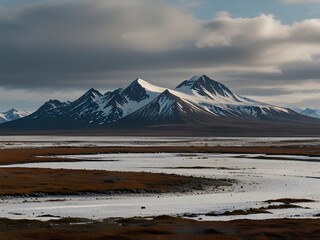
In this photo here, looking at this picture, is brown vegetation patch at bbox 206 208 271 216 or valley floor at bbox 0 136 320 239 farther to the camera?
brown vegetation patch at bbox 206 208 271 216

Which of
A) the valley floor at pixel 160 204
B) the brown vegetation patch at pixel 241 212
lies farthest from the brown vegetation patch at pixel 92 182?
the brown vegetation patch at pixel 241 212

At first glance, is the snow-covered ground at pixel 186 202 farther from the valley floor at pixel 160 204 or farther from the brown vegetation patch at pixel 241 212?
the brown vegetation patch at pixel 241 212

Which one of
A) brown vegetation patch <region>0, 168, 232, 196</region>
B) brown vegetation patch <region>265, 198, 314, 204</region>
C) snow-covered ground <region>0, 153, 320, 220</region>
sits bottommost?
brown vegetation patch <region>265, 198, 314, 204</region>

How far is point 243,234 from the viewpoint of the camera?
29.8m

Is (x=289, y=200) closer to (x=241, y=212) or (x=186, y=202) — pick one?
(x=186, y=202)

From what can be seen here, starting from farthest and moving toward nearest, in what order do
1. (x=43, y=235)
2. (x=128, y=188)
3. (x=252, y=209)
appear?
(x=128, y=188)
(x=252, y=209)
(x=43, y=235)

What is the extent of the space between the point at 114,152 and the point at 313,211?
84204mm

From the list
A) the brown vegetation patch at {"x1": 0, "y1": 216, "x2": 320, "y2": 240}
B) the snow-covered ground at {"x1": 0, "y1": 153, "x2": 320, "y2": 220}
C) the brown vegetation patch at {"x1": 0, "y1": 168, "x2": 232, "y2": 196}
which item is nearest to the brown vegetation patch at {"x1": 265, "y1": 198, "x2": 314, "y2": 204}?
the snow-covered ground at {"x1": 0, "y1": 153, "x2": 320, "y2": 220}

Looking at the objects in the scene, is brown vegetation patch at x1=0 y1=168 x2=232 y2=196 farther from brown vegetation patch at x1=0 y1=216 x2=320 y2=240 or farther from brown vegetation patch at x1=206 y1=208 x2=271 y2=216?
brown vegetation patch at x1=0 y1=216 x2=320 y2=240

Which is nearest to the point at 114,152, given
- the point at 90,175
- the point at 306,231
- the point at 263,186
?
the point at 90,175

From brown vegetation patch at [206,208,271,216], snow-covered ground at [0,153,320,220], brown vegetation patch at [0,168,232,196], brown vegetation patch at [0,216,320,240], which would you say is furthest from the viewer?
brown vegetation patch at [0,168,232,196]

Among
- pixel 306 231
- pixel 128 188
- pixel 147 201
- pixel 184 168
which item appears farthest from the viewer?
pixel 184 168

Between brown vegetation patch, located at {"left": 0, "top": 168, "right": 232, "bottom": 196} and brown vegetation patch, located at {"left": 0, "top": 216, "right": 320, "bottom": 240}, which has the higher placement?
brown vegetation patch, located at {"left": 0, "top": 168, "right": 232, "bottom": 196}

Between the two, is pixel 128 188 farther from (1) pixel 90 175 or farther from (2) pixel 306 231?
(2) pixel 306 231
